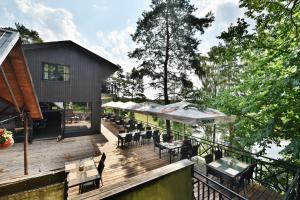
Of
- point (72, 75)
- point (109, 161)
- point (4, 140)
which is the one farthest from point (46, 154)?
point (72, 75)

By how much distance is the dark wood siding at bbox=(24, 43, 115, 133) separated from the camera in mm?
11562

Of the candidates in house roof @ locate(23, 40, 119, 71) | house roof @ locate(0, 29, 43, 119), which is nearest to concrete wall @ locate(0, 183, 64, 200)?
house roof @ locate(0, 29, 43, 119)

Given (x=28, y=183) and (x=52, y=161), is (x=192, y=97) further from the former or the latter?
(x=28, y=183)

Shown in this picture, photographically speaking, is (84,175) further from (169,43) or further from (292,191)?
(169,43)

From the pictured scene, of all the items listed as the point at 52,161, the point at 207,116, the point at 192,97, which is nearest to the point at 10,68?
the point at 52,161

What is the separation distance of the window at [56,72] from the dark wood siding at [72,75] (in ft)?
→ 0.72

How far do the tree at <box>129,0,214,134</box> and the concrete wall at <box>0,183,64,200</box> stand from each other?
1025cm

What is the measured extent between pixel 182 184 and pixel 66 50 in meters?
12.9

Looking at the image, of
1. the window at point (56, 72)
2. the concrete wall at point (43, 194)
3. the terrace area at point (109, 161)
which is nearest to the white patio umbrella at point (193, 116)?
the terrace area at point (109, 161)

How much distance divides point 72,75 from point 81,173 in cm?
942

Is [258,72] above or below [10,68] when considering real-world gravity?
above

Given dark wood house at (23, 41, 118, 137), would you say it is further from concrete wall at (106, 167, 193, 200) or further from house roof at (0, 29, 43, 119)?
concrete wall at (106, 167, 193, 200)

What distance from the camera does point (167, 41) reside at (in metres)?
13.0

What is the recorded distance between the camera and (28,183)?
8.74 feet
